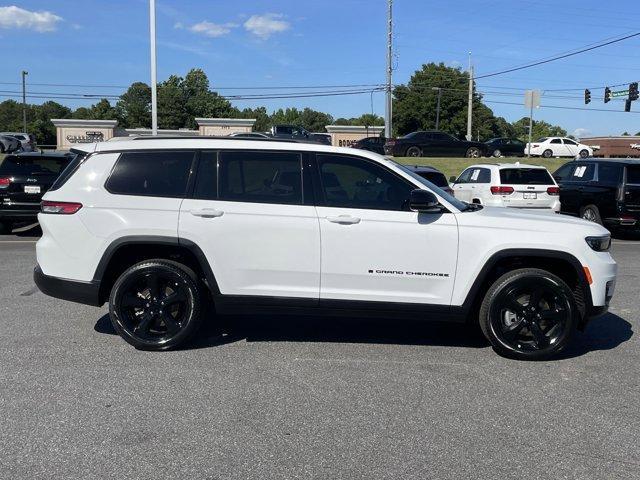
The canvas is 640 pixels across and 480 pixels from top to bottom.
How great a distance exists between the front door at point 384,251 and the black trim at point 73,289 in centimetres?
198

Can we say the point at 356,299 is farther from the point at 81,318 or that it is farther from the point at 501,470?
the point at 81,318

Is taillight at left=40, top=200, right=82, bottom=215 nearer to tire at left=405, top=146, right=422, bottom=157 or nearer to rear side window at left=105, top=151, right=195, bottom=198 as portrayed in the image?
rear side window at left=105, top=151, right=195, bottom=198

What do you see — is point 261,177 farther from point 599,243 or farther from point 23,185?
point 23,185

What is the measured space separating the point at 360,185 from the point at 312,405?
77.3 inches

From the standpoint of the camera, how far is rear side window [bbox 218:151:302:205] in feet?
17.1

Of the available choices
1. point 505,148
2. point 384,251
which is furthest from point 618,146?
point 384,251

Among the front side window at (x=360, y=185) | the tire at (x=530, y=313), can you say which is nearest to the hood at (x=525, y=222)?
the tire at (x=530, y=313)

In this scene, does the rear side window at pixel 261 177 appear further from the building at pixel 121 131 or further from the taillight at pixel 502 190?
the building at pixel 121 131

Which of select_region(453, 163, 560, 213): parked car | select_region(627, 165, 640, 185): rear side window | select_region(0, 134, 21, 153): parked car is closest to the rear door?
select_region(453, 163, 560, 213): parked car

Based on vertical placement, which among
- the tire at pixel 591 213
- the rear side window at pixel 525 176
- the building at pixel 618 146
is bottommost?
the tire at pixel 591 213

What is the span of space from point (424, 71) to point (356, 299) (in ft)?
302

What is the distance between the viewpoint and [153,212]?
17.1 ft

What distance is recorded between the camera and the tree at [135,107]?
104750mm

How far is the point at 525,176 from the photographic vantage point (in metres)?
14.4
